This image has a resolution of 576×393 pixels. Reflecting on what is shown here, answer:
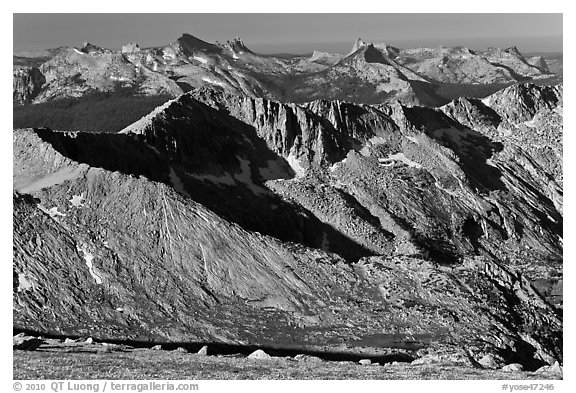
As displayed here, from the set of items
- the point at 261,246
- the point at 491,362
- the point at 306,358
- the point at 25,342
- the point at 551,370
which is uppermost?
the point at 261,246

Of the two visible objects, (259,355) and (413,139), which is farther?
(413,139)

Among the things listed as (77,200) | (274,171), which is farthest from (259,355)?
(274,171)

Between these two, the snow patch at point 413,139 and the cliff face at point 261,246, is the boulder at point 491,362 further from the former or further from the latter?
the snow patch at point 413,139

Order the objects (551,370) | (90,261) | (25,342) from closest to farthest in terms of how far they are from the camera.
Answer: (551,370)
(25,342)
(90,261)

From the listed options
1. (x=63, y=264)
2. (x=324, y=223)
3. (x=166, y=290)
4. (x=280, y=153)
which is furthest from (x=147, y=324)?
(x=280, y=153)

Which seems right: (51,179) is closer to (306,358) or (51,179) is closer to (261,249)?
(261,249)

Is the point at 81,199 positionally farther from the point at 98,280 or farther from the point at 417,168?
the point at 417,168
